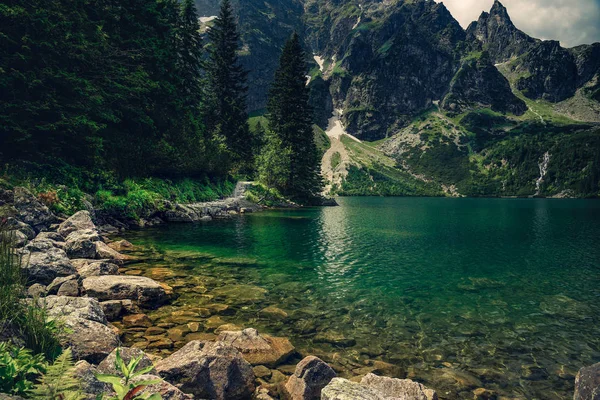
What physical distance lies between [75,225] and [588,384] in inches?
949

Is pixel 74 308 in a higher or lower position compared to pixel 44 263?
lower

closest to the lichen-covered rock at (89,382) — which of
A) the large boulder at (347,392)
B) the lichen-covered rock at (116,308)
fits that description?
the large boulder at (347,392)

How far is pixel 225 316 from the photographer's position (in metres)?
11.8

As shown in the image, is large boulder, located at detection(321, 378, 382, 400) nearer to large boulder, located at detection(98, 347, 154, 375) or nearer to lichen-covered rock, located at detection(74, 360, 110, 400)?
large boulder, located at detection(98, 347, 154, 375)

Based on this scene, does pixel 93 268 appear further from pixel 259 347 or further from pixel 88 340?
pixel 259 347

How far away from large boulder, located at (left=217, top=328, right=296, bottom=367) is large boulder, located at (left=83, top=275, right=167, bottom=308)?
4.48m

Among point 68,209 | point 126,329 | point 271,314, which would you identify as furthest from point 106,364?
point 68,209

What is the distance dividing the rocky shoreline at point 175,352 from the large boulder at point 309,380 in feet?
0.06

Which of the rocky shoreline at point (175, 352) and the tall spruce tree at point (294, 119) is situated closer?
the rocky shoreline at point (175, 352)

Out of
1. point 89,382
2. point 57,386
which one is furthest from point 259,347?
point 57,386

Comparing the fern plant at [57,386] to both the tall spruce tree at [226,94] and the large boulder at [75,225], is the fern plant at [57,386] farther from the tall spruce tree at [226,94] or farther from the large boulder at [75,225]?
the tall spruce tree at [226,94]

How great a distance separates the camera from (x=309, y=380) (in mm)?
7160

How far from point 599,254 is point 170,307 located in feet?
114

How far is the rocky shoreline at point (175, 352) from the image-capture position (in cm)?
635
